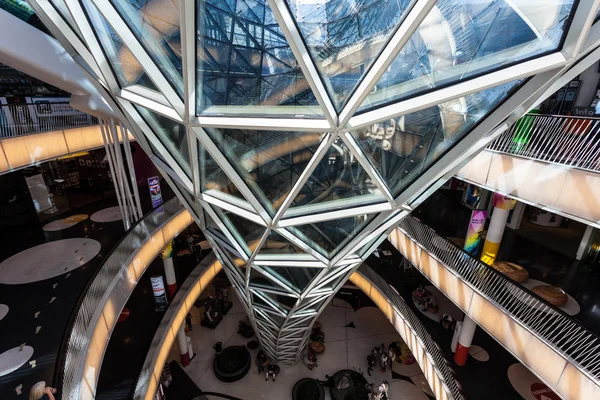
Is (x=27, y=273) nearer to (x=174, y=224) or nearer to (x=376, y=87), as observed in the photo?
(x=174, y=224)

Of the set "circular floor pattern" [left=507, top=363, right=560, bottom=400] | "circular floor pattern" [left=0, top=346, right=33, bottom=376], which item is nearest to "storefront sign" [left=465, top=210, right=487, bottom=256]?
"circular floor pattern" [left=507, top=363, right=560, bottom=400]

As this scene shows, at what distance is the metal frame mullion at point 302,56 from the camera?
4.89 metres

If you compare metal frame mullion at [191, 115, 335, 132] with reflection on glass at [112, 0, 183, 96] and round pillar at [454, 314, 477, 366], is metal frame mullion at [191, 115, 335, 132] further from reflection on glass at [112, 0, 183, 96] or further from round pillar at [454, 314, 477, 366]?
round pillar at [454, 314, 477, 366]

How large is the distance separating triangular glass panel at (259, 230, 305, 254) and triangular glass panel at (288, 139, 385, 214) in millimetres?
3308

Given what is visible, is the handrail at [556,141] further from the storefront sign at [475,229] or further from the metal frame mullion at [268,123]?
the metal frame mullion at [268,123]

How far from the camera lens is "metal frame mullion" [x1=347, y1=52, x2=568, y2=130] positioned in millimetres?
4797

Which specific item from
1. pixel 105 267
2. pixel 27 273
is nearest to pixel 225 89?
pixel 105 267

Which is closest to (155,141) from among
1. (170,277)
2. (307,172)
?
(307,172)

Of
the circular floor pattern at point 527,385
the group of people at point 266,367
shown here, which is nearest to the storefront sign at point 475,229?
the circular floor pattern at point 527,385

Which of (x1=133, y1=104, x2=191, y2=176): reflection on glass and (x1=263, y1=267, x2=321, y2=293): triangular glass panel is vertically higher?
(x1=133, y1=104, x2=191, y2=176): reflection on glass

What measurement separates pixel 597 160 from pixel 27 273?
22.0 m

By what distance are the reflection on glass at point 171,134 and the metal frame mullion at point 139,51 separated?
200 cm

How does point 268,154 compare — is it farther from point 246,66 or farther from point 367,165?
point 367,165

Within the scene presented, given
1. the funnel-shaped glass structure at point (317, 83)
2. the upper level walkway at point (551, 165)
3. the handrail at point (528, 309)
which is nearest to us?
the funnel-shaped glass structure at point (317, 83)
